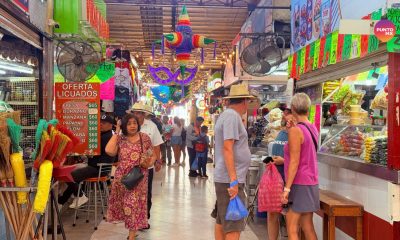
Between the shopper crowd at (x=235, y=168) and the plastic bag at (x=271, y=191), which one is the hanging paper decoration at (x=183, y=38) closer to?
the shopper crowd at (x=235, y=168)

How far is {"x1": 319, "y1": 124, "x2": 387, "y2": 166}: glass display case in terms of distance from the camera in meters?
3.94

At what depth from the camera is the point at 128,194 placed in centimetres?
498

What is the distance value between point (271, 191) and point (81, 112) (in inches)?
133

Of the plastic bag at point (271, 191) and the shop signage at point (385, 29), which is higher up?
the shop signage at point (385, 29)

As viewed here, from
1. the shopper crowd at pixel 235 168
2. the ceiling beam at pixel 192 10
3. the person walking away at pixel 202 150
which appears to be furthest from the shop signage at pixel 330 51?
the ceiling beam at pixel 192 10

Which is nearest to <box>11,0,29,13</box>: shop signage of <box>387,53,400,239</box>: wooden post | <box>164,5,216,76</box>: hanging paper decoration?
<box>387,53,400,239</box>: wooden post

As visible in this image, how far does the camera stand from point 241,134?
4.09m

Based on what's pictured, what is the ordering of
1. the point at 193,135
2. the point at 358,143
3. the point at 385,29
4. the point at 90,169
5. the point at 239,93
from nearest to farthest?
the point at 385,29
the point at 239,93
the point at 358,143
the point at 90,169
the point at 193,135

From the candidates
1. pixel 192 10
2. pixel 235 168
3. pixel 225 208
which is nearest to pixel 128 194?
pixel 225 208

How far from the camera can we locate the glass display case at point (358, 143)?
3939mm

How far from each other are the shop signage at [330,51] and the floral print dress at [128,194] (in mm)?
2373

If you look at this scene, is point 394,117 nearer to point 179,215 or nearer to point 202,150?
point 179,215

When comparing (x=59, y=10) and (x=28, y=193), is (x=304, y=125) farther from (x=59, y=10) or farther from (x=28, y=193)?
(x=59, y=10)

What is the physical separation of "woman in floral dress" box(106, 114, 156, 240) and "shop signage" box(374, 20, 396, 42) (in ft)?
9.26
